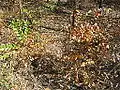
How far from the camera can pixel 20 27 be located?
33.7 ft

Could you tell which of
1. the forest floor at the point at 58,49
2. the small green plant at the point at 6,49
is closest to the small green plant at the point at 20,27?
the forest floor at the point at 58,49

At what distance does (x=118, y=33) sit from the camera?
10.1 metres

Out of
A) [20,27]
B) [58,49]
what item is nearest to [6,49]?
[20,27]

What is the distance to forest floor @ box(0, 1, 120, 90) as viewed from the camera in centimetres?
768

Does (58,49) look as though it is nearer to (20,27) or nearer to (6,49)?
(6,49)

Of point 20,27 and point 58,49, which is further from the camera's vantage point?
point 20,27

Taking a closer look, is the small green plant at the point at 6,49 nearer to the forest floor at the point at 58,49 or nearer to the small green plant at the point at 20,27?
the forest floor at the point at 58,49

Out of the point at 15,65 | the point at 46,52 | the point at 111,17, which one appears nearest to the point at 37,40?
the point at 46,52

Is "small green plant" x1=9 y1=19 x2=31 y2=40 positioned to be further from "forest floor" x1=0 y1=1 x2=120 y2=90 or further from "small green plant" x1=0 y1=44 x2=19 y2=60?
"small green plant" x1=0 y1=44 x2=19 y2=60

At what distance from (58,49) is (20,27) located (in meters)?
1.90

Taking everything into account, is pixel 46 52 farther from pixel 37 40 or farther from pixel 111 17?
pixel 111 17

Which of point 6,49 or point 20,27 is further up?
point 20,27

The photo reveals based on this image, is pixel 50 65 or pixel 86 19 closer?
pixel 50 65

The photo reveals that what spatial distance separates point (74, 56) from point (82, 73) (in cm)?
88
